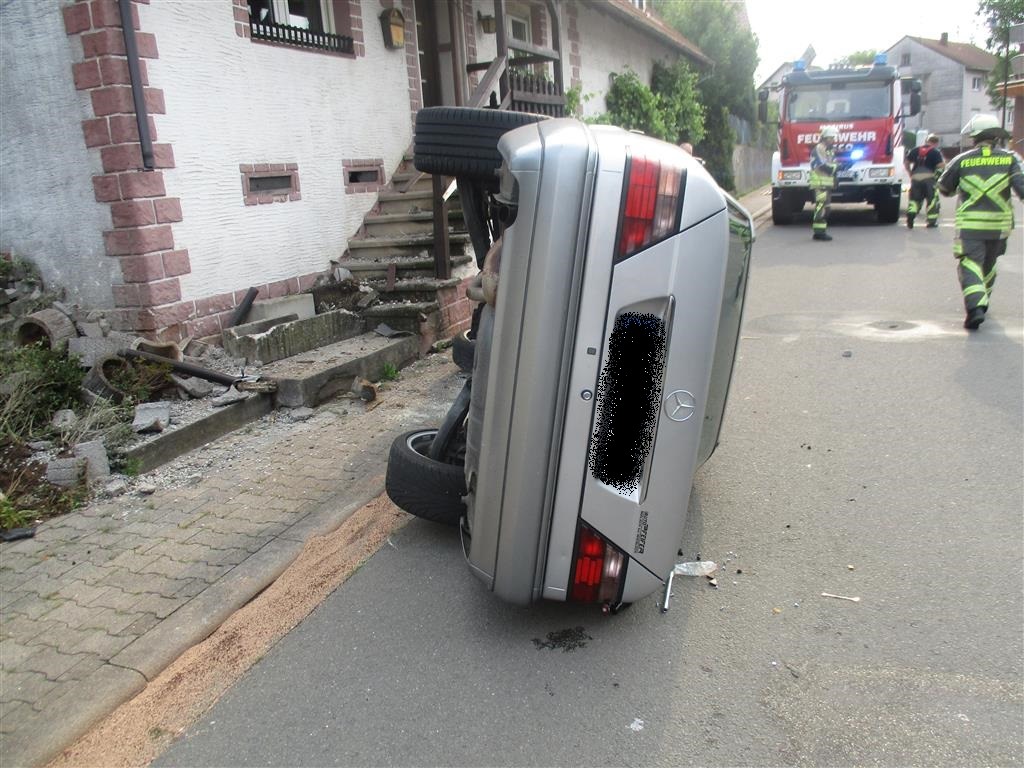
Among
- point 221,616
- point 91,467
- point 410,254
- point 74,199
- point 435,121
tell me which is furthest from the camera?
point 410,254

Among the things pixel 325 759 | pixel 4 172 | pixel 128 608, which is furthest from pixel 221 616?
pixel 4 172

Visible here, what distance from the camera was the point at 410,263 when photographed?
8.12 metres

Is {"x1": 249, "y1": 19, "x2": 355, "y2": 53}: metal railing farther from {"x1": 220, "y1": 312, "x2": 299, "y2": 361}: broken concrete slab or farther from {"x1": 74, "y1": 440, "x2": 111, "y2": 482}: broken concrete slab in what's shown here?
{"x1": 74, "y1": 440, "x2": 111, "y2": 482}: broken concrete slab

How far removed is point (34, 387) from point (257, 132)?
319cm

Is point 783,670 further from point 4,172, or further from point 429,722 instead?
point 4,172

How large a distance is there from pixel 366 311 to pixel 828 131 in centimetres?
1158

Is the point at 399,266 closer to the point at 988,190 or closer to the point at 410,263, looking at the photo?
the point at 410,263

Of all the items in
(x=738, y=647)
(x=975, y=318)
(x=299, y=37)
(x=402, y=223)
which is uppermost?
(x=299, y=37)

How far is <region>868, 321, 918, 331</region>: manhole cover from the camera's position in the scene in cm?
Result: 761

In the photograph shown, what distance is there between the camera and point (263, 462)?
16.6 feet

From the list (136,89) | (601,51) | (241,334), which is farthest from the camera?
(601,51)

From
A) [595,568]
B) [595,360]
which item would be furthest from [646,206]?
[595,568]

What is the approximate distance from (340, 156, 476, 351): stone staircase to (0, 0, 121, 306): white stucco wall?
2430 millimetres

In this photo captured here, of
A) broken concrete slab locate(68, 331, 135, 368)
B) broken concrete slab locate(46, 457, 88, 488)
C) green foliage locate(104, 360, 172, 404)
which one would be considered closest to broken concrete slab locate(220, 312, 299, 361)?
green foliage locate(104, 360, 172, 404)
